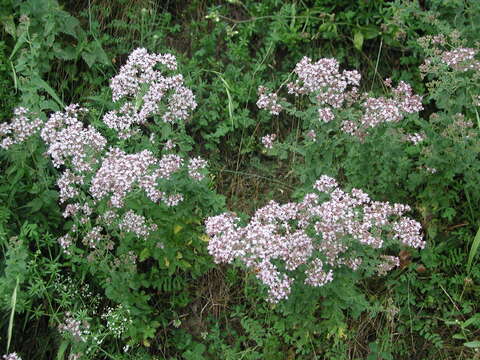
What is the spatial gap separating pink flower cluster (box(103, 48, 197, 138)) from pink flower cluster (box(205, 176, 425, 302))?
96 cm

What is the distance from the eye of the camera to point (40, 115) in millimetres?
4688

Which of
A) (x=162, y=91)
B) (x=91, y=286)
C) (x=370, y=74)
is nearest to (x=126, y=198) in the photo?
(x=162, y=91)

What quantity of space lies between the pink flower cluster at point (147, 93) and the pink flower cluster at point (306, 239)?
0.96 m

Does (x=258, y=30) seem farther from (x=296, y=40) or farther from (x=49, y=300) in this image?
(x=49, y=300)

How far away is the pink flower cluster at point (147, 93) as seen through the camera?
4.38 meters

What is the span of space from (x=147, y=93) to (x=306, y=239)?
5.36 ft

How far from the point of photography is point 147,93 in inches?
173

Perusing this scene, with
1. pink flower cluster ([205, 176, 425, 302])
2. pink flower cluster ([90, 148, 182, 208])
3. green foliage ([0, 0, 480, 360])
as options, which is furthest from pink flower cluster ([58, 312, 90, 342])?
pink flower cluster ([205, 176, 425, 302])

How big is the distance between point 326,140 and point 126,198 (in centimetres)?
Answer: 153

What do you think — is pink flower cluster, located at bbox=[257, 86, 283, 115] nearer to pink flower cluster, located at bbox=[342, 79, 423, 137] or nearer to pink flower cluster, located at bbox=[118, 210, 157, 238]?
pink flower cluster, located at bbox=[342, 79, 423, 137]

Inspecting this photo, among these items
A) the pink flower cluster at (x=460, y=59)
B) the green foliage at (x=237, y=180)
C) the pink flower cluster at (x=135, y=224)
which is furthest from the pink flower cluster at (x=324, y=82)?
the pink flower cluster at (x=135, y=224)

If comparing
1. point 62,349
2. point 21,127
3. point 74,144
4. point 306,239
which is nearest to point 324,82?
point 306,239

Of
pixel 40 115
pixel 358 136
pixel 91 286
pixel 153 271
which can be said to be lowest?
pixel 91 286

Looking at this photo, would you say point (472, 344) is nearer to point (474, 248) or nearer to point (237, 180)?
point (474, 248)
